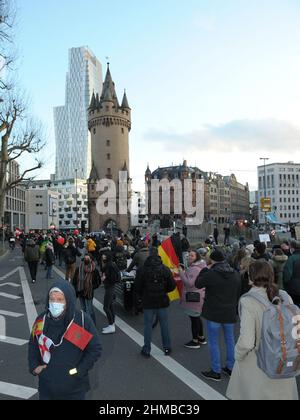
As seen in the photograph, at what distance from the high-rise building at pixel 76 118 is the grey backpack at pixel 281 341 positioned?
15640cm

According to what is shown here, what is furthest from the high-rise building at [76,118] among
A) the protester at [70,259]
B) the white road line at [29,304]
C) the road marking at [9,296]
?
the road marking at [9,296]

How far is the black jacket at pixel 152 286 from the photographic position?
6.11 metres

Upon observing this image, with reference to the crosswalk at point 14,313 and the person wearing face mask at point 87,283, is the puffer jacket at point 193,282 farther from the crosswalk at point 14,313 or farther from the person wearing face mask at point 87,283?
the crosswalk at point 14,313

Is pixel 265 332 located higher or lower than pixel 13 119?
lower

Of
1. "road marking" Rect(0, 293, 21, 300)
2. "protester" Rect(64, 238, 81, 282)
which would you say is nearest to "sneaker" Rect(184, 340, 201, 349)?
"road marking" Rect(0, 293, 21, 300)

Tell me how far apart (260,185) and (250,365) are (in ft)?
450

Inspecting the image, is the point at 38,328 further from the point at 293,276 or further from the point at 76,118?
the point at 76,118

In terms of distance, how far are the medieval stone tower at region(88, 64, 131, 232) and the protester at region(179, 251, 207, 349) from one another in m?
57.2

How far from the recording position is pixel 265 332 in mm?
3027

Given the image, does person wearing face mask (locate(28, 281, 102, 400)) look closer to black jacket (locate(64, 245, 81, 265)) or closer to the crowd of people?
the crowd of people

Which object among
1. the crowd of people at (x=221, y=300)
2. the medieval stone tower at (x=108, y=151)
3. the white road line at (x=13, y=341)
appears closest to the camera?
the crowd of people at (x=221, y=300)
